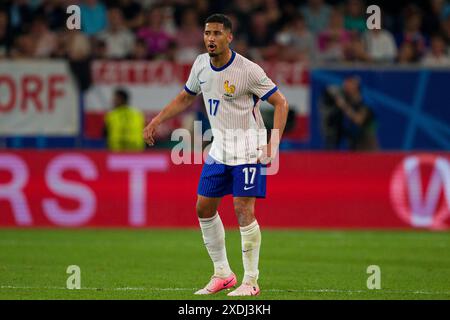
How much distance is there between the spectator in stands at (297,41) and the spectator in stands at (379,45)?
3.47 ft

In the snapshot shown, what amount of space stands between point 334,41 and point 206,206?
11.0 m

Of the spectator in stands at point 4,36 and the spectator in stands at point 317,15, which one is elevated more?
the spectator in stands at point 317,15

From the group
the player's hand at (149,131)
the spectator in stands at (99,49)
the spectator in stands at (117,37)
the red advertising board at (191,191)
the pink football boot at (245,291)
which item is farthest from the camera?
A: the spectator in stands at (117,37)

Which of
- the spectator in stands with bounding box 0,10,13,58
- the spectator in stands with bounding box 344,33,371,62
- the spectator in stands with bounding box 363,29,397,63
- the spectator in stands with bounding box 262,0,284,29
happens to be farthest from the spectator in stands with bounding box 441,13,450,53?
the spectator in stands with bounding box 0,10,13,58

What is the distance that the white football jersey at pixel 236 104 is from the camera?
9531 millimetres

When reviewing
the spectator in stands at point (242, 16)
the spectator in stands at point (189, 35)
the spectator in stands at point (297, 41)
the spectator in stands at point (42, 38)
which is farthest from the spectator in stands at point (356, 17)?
the spectator in stands at point (42, 38)

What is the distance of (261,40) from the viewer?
20141 mm

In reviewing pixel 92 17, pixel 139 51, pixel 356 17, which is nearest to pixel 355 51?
pixel 356 17

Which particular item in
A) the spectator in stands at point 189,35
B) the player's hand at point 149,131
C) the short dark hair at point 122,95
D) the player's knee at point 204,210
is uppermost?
the spectator in stands at point 189,35

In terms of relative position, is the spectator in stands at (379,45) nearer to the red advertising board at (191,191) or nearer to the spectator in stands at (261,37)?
the spectator in stands at (261,37)

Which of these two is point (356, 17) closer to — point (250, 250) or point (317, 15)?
point (317, 15)

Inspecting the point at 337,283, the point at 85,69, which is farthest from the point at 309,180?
the point at 337,283

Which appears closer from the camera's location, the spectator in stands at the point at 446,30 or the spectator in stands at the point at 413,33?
the spectator in stands at the point at 413,33
